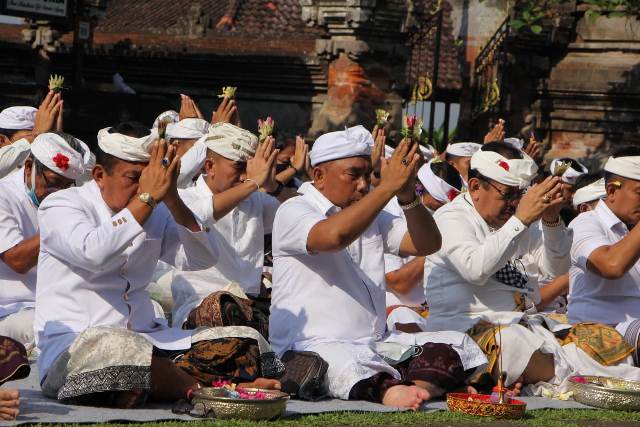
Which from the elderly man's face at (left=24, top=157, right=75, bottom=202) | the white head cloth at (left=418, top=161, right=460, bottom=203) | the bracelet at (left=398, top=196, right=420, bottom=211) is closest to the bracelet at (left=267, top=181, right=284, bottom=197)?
the white head cloth at (left=418, top=161, right=460, bottom=203)

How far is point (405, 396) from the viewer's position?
7.05 meters

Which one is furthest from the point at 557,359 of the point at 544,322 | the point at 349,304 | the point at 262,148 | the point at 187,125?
the point at 187,125

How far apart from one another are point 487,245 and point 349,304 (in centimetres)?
79

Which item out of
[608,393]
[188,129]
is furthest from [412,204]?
[188,129]

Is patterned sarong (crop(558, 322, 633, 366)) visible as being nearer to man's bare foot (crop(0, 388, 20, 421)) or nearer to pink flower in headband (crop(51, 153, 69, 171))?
pink flower in headband (crop(51, 153, 69, 171))

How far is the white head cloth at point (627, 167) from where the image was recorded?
8484mm

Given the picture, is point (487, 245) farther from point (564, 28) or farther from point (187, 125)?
point (564, 28)

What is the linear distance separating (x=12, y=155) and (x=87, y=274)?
2.98 meters

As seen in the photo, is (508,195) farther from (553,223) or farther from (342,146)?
(342,146)

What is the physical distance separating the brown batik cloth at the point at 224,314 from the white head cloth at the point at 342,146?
972 mm

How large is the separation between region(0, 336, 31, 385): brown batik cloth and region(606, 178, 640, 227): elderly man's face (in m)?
3.86

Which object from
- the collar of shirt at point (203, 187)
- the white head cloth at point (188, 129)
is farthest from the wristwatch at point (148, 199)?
the white head cloth at point (188, 129)

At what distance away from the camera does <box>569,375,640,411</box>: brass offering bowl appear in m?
7.41

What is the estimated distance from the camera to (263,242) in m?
9.30
